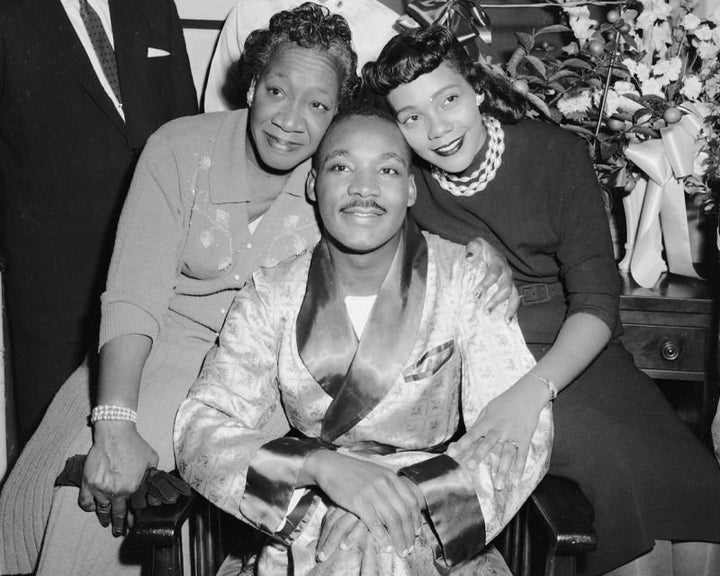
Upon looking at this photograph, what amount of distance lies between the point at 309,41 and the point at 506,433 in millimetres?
991

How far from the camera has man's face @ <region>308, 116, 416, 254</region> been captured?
5.02ft

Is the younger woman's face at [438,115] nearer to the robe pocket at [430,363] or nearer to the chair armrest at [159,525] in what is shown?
the robe pocket at [430,363]

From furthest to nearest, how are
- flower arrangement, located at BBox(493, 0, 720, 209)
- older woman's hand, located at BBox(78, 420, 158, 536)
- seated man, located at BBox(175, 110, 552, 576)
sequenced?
flower arrangement, located at BBox(493, 0, 720, 209) → older woman's hand, located at BBox(78, 420, 158, 536) → seated man, located at BBox(175, 110, 552, 576)

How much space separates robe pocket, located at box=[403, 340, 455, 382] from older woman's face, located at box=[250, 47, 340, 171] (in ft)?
1.77

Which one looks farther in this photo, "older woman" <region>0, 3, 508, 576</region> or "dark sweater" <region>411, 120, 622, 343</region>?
"dark sweater" <region>411, 120, 622, 343</region>

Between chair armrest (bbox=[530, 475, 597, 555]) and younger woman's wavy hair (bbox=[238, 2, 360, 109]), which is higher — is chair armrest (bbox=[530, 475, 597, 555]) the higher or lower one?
the lower one

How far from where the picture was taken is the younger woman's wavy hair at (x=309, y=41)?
69.8 inches

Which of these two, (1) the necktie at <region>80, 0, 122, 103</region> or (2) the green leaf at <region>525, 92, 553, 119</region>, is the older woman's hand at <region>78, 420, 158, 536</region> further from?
(2) the green leaf at <region>525, 92, 553, 119</region>

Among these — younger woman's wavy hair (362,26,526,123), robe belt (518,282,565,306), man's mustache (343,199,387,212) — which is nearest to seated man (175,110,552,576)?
man's mustache (343,199,387,212)

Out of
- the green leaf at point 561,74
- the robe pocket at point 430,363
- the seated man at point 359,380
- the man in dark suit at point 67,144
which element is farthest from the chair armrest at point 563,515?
the man in dark suit at point 67,144

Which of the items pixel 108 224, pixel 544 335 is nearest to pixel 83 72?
pixel 108 224

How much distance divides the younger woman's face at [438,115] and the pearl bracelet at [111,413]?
846 mm

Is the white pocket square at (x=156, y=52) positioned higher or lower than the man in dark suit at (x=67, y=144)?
higher

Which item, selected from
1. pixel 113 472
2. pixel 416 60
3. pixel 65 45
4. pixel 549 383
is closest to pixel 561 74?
pixel 416 60
